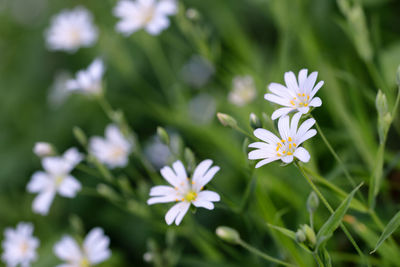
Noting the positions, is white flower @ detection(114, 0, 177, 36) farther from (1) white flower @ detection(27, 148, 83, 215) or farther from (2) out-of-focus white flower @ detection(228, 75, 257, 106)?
(1) white flower @ detection(27, 148, 83, 215)

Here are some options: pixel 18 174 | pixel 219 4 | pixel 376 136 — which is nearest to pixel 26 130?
pixel 18 174

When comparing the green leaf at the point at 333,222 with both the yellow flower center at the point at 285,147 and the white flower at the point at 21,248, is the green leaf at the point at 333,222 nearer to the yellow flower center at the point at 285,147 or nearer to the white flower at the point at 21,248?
the yellow flower center at the point at 285,147

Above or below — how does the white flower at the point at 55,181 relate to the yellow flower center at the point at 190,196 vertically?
above

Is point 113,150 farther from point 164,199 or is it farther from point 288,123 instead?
point 288,123

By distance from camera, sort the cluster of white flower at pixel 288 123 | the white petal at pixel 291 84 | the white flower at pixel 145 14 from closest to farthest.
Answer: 1. the cluster of white flower at pixel 288 123
2. the white petal at pixel 291 84
3. the white flower at pixel 145 14

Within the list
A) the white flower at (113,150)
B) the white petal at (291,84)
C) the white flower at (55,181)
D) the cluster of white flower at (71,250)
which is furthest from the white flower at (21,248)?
the white petal at (291,84)

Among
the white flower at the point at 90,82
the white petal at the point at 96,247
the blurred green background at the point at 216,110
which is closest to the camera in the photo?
the white petal at the point at 96,247
